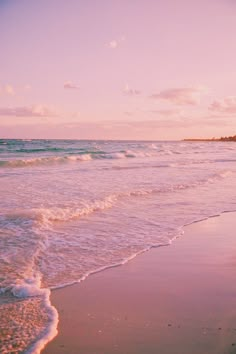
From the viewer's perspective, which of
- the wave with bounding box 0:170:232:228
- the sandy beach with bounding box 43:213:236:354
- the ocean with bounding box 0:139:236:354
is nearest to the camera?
the sandy beach with bounding box 43:213:236:354

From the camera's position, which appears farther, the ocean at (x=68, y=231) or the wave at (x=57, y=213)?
the wave at (x=57, y=213)

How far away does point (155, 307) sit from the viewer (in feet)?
15.5

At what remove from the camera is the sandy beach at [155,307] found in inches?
151

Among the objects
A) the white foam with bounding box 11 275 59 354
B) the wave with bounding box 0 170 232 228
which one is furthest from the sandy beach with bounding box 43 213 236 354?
the wave with bounding box 0 170 232 228

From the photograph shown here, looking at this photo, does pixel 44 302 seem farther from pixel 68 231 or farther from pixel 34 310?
pixel 68 231

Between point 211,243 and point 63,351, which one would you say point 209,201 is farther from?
point 63,351

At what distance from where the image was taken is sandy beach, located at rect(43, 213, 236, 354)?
3.85 m

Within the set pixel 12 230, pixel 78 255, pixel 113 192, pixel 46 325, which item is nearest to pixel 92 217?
pixel 12 230

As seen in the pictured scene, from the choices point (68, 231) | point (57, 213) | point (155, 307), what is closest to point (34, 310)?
point (155, 307)

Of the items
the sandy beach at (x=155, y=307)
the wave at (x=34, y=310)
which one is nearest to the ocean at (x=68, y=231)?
the wave at (x=34, y=310)

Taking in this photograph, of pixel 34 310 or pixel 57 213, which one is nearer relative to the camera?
pixel 34 310

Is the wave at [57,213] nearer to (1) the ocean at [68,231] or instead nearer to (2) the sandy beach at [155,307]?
(1) the ocean at [68,231]

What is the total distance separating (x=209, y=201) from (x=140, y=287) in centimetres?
773

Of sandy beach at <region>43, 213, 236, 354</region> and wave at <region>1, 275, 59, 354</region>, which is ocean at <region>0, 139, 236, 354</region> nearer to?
wave at <region>1, 275, 59, 354</region>
